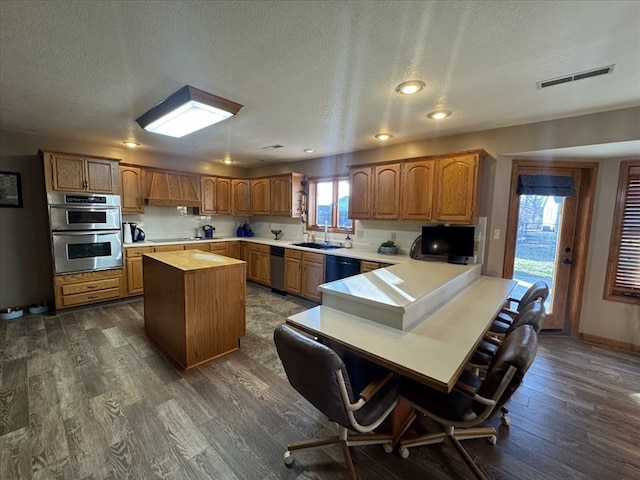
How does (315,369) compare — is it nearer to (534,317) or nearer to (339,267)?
(534,317)

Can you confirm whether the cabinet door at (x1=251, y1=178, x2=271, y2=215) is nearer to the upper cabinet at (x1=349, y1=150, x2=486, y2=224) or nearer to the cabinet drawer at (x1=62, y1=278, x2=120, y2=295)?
the upper cabinet at (x1=349, y1=150, x2=486, y2=224)

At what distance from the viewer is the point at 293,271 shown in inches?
184

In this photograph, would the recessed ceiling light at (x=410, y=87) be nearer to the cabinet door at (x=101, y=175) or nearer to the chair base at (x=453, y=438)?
the chair base at (x=453, y=438)

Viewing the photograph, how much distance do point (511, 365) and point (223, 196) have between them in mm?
5556

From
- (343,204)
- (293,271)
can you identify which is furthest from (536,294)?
(293,271)

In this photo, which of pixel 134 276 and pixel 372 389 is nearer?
pixel 372 389

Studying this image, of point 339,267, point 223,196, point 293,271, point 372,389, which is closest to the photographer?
point 372,389

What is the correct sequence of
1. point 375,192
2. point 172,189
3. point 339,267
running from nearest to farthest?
point 375,192 → point 339,267 → point 172,189

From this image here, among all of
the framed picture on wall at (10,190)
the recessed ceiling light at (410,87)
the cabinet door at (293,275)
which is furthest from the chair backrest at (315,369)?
the framed picture on wall at (10,190)

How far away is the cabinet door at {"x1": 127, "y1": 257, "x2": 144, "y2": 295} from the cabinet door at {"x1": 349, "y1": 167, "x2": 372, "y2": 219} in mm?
3456

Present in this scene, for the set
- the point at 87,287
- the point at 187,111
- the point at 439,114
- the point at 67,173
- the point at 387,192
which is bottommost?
the point at 87,287

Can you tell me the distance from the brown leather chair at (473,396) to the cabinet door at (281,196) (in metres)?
4.03

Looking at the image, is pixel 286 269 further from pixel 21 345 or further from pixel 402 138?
pixel 21 345

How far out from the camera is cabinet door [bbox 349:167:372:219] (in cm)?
396
